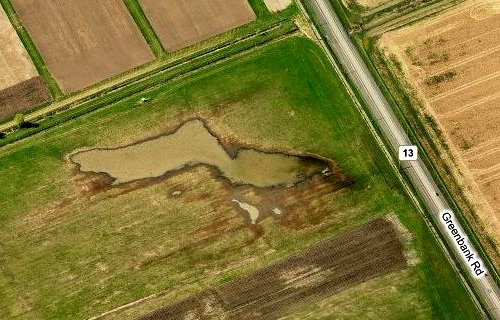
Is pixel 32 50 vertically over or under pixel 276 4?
over

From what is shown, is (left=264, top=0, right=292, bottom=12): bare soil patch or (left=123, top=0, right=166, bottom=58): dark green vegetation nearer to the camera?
(left=123, top=0, right=166, bottom=58): dark green vegetation

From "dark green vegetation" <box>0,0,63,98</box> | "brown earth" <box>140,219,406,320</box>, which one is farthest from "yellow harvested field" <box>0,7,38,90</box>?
"brown earth" <box>140,219,406,320</box>

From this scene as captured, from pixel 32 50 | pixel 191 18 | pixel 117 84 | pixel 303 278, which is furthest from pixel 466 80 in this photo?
pixel 32 50

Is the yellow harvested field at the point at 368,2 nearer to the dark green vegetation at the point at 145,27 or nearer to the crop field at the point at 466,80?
the crop field at the point at 466,80

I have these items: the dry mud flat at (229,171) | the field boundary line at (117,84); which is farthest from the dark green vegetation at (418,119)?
the field boundary line at (117,84)

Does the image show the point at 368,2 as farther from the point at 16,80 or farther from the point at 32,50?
the point at 16,80

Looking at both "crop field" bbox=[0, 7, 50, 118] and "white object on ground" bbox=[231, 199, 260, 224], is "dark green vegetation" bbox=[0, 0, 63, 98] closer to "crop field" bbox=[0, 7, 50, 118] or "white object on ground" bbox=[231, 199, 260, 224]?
"crop field" bbox=[0, 7, 50, 118]
